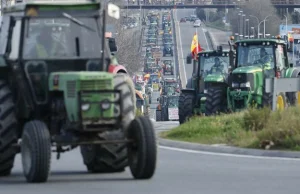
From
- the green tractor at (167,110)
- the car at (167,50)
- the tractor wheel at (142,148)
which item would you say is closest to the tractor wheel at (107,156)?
the tractor wheel at (142,148)

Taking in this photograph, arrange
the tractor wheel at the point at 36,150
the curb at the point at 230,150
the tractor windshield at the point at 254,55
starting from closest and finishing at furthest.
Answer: the tractor wheel at the point at 36,150
the curb at the point at 230,150
the tractor windshield at the point at 254,55

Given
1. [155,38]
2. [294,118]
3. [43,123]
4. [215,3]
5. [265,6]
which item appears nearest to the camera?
[43,123]

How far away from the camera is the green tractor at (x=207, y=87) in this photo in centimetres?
3547

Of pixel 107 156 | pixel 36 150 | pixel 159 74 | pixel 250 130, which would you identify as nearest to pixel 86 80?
pixel 36 150

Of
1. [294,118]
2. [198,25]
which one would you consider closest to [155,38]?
[198,25]

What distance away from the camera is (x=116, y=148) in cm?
1703

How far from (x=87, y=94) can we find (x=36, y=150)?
42.3 inches

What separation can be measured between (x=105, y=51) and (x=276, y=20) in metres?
114

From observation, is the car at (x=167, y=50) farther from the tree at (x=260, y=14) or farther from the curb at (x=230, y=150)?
the curb at (x=230, y=150)

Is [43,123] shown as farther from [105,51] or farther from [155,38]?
[155,38]

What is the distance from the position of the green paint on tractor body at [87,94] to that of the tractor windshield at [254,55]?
19871 millimetres

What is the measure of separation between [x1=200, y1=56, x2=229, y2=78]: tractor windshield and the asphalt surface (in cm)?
1854

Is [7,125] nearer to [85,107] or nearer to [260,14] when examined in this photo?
[85,107]

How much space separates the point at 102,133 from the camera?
16391mm
